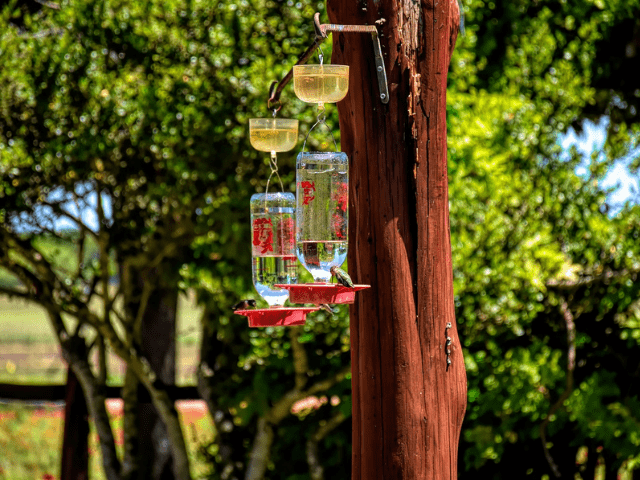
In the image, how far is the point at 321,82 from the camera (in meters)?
2.21

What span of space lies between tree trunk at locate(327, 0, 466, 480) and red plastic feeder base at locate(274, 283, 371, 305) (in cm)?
21

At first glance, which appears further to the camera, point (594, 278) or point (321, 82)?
point (594, 278)

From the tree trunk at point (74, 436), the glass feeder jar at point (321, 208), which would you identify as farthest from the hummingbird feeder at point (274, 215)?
the tree trunk at point (74, 436)

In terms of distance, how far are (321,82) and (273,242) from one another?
63 cm

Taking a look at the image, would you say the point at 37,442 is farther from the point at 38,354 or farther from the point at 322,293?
the point at 38,354

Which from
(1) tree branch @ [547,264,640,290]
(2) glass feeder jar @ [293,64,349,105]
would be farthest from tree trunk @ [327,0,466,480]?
(1) tree branch @ [547,264,640,290]

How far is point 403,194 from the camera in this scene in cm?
235

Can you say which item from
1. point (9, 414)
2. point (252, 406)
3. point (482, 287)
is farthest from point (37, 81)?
point (9, 414)

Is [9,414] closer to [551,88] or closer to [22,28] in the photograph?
[22,28]

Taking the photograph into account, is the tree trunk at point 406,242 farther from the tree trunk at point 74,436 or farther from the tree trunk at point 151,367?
the tree trunk at point 74,436

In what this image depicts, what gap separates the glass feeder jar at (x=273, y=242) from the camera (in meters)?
2.62

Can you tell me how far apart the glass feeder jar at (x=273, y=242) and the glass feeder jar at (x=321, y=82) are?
51 cm

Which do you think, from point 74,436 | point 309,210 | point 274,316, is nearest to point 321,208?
point 309,210

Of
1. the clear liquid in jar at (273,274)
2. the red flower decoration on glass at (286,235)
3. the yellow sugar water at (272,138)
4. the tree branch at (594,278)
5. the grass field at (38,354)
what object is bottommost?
the grass field at (38,354)
